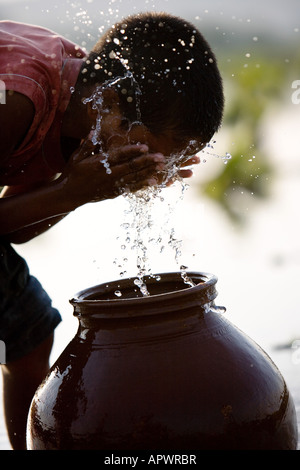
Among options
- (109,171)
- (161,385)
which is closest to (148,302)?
(161,385)

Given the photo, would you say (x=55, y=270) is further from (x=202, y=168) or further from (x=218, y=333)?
(x=218, y=333)

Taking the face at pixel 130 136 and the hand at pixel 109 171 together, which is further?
the face at pixel 130 136

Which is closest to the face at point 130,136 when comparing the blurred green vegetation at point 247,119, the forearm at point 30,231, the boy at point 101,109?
the boy at point 101,109

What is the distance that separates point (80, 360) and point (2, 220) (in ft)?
1.98

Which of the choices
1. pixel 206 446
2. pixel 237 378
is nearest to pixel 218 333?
pixel 237 378

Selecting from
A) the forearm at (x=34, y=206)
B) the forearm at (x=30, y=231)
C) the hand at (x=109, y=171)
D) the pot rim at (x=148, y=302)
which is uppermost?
the hand at (x=109, y=171)

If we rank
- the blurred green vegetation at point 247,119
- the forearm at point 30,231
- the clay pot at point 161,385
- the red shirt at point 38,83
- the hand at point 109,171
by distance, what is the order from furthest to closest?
the blurred green vegetation at point 247,119 → the forearm at point 30,231 → the red shirt at point 38,83 → the hand at point 109,171 → the clay pot at point 161,385

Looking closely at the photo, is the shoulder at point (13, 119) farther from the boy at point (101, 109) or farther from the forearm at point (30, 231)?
the forearm at point (30, 231)

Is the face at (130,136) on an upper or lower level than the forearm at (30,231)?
upper

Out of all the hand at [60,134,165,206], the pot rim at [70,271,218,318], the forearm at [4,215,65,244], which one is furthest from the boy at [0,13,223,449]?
the pot rim at [70,271,218,318]

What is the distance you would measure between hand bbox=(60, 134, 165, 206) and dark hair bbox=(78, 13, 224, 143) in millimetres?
181

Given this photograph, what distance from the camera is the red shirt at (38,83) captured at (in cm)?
224

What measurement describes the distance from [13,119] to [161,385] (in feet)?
3.04
